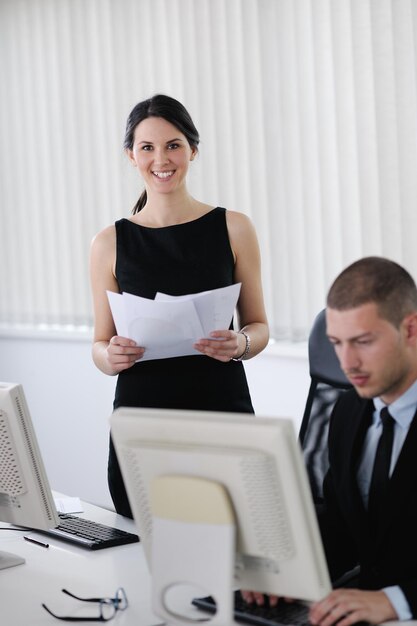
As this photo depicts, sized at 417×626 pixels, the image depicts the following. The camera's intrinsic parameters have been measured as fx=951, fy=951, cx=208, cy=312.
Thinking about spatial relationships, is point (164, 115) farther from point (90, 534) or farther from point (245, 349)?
point (90, 534)

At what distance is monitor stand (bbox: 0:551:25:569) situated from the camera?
6.98 feet

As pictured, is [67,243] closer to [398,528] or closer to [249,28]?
[249,28]

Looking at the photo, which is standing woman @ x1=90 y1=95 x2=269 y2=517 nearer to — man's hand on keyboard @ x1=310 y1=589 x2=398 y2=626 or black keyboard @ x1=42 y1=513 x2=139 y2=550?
black keyboard @ x1=42 y1=513 x2=139 y2=550

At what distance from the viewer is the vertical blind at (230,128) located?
3516 mm

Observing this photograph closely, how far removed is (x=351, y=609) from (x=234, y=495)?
0.97ft

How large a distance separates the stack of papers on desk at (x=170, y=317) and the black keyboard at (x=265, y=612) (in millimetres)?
745

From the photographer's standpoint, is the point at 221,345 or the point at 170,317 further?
the point at 221,345

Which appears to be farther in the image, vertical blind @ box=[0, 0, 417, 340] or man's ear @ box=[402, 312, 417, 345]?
vertical blind @ box=[0, 0, 417, 340]

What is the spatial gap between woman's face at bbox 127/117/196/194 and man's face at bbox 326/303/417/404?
37.4 inches

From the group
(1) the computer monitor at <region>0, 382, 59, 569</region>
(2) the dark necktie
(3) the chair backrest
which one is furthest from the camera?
(3) the chair backrest

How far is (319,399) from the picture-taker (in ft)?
7.88

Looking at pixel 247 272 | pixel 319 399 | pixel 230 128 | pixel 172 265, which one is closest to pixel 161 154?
pixel 172 265

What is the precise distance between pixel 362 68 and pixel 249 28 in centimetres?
64

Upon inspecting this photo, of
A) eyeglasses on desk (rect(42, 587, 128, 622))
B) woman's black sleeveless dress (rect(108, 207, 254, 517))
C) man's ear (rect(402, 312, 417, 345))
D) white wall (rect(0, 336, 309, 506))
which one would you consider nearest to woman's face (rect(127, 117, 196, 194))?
woman's black sleeveless dress (rect(108, 207, 254, 517))
